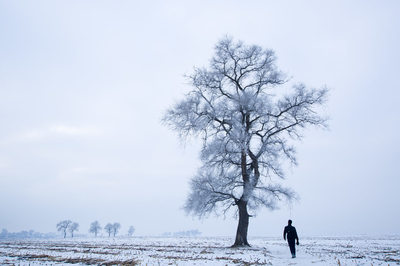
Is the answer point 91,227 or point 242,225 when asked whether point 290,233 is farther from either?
point 91,227

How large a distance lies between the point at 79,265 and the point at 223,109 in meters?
14.7

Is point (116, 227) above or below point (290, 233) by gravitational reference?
below

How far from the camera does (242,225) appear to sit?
21844 millimetres

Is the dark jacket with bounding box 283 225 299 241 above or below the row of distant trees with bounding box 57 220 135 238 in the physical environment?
above

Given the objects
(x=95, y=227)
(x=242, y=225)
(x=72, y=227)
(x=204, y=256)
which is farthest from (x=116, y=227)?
(x=204, y=256)

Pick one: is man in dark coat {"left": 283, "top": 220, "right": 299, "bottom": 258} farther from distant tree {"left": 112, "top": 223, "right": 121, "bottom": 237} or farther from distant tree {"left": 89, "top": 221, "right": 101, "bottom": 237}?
distant tree {"left": 89, "top": 221, "right": 101, "bottom": 237}

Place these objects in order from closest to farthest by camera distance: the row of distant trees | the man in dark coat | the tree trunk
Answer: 1. the man in dark coat
2. the tree trunk
3. the row of distant trees

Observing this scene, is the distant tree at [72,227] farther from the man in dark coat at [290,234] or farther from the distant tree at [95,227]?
the man in dark coat at [290,234]

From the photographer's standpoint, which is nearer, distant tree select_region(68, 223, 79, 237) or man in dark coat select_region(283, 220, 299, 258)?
man in dark coat select_region(283, 220, 299, 258)

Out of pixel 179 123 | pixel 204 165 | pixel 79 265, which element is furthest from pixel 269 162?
pixel 79 265

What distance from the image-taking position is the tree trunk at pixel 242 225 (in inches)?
848

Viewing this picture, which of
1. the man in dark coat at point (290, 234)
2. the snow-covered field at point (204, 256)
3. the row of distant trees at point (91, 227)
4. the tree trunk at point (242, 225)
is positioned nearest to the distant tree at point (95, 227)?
the row of distant trees at point (91, 227)

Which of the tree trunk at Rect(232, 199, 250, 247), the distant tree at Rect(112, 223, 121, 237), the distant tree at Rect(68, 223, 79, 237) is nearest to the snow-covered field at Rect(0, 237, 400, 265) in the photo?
the tree trunk at Rect(232, 199, 250, 247)

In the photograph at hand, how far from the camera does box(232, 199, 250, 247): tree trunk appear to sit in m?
21.5
